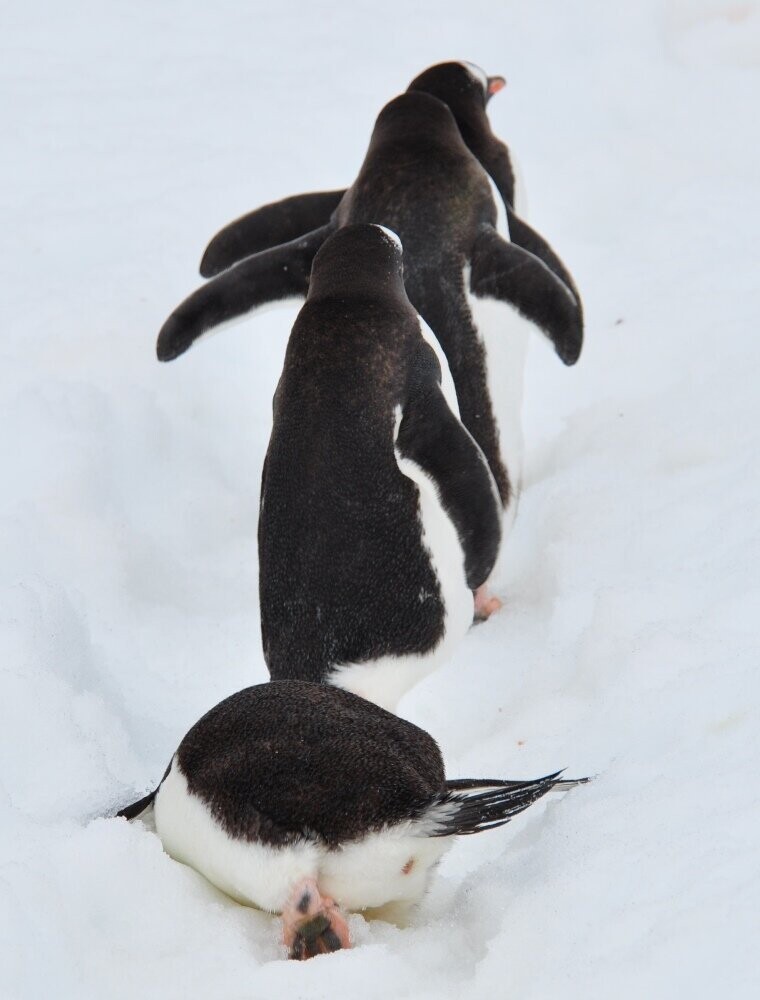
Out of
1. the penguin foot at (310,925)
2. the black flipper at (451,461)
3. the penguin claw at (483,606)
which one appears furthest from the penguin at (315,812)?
the penguin claw at (483,606)

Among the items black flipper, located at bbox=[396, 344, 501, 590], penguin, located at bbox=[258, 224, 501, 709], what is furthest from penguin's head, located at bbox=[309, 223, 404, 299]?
black flipper, located at bbox=[396, 344, 501, 590]

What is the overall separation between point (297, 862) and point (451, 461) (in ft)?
3.09

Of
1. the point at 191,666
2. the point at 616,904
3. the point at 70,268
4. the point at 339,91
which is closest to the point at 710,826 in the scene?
the point at 616,904

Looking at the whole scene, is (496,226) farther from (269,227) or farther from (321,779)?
(321,779)

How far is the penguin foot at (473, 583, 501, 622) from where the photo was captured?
10.2 ft

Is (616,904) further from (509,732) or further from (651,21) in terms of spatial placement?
(651,21)

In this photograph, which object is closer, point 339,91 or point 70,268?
point 70,268

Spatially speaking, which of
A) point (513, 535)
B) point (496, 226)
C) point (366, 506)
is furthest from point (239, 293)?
point (366, 506)

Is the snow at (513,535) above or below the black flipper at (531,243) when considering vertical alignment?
below

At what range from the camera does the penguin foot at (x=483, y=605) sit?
310cm

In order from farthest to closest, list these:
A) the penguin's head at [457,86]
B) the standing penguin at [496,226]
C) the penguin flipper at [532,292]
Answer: the penguin's head at [457,86] < the standing penguin at [496,226] < the penguin flipper at [532,292]

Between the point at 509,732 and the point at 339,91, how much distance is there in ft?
10.4

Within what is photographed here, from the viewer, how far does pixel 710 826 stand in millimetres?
1730

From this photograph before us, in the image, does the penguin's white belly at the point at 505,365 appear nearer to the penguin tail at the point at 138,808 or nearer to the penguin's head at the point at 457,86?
the penguin's head at the point at 457,86
